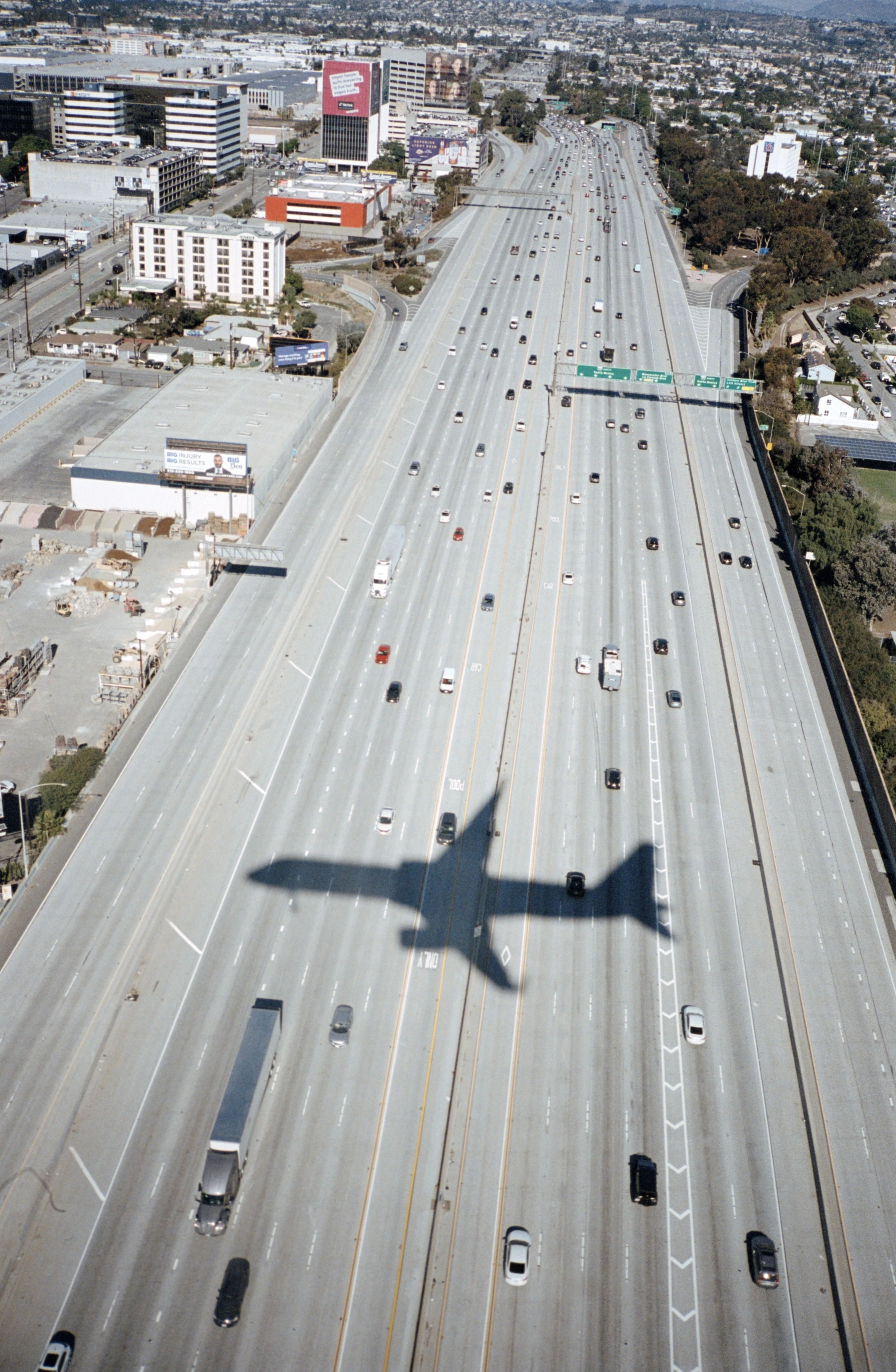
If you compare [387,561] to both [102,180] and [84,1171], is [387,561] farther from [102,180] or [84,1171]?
[102,180]

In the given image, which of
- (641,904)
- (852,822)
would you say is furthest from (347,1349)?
(852,822)

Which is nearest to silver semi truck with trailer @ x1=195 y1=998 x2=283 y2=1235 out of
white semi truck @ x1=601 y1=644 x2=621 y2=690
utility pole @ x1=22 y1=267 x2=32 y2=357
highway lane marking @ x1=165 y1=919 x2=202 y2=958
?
highway lane marking @ x1=165 y1=919 x2=202 y2=958

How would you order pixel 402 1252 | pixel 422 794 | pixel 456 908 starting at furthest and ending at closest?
pixel 422 794
pixel 456 908
pixel 402 1252

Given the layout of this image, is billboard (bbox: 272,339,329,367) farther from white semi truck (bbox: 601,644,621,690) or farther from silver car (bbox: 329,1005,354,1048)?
silver car (bbox: 329,1005,354,1048)

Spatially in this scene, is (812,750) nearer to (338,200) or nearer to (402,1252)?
(402,1252)

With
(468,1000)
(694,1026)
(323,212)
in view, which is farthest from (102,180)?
(694,1026)

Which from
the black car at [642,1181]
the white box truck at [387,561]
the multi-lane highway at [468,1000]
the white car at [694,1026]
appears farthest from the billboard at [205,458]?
the black car at [642,1181]
